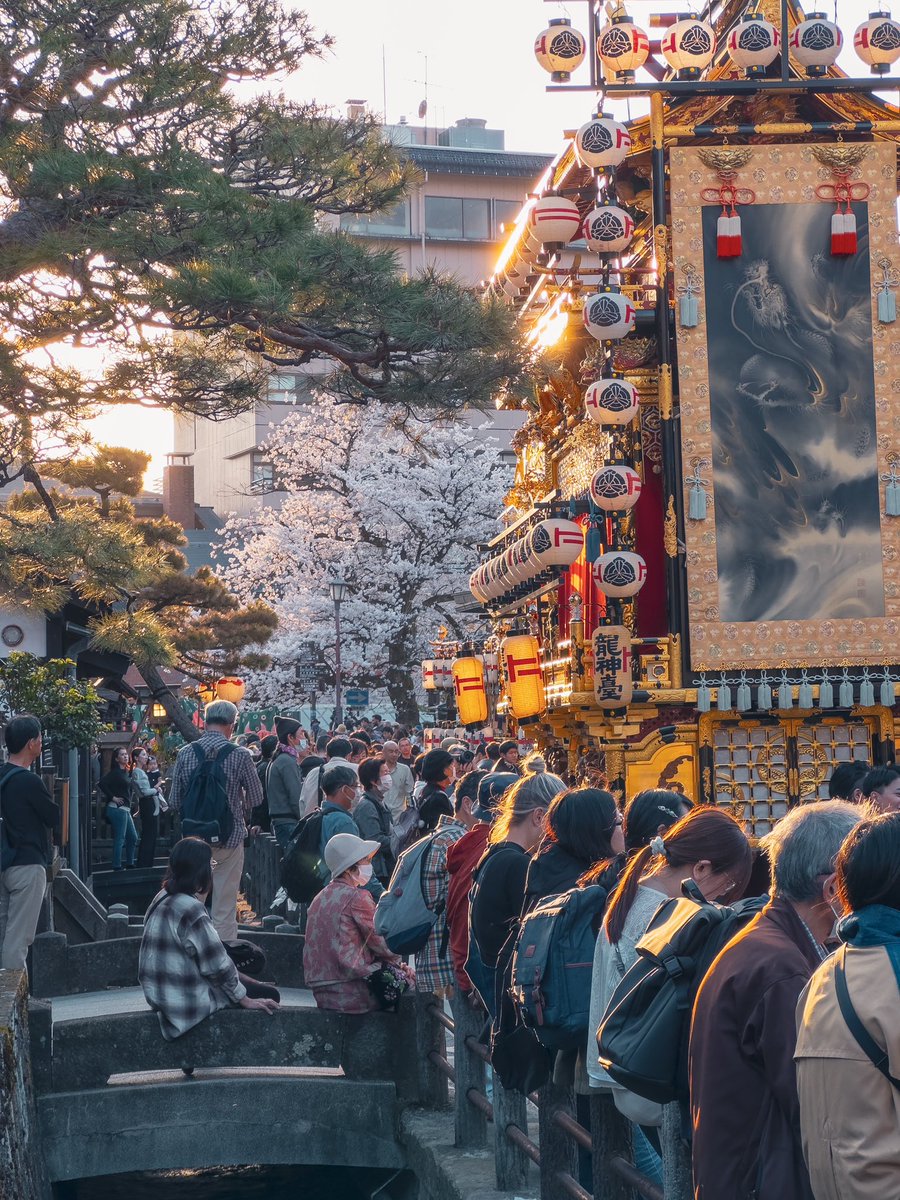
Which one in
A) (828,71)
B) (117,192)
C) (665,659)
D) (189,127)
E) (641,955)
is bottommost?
(641,955)

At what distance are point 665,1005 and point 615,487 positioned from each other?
13.7 m

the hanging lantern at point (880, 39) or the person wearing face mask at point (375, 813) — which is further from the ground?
the hanging lantern at point (880, 39)

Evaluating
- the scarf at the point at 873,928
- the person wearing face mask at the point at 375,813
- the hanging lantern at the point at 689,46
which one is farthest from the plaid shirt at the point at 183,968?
the hanging lantern at the point at 689,46

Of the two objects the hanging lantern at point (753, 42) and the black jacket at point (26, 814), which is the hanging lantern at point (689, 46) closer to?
the hanging lantern at point (753, 42)

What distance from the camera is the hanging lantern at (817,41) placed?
17594mm

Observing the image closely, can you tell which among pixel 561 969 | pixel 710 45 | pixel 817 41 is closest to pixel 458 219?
pixel 710 45

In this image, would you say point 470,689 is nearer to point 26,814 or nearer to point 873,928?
point 26,814

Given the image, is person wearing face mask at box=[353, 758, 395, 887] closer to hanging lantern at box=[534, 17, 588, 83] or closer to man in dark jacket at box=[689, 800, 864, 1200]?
man in dark jacket at box=[689, 800, 864, 1200]

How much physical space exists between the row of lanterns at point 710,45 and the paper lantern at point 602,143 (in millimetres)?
1080

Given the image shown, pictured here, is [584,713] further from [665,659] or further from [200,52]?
[200,52]

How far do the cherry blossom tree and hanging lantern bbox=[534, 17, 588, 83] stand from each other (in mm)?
19547

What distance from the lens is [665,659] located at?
17.5 metres

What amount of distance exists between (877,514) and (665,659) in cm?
318

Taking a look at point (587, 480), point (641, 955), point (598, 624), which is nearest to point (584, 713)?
point (598, 624)
